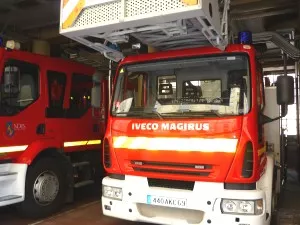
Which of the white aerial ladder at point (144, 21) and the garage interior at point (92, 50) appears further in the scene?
the garage interior at point (92, 50)

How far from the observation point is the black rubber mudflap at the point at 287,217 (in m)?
4.70

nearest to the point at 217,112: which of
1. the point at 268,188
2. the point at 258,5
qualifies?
the point at 268,188

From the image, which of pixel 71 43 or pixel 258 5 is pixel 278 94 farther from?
pixel 71 43

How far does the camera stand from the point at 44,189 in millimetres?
4988

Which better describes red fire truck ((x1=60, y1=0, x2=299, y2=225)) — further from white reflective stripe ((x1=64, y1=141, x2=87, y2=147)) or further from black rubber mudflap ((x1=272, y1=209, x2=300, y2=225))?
white reflective stripe ((x1=64, y1=141, x2=87, y2=147))

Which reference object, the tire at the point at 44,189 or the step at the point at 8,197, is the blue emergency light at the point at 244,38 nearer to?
the tire at the point at 44,189

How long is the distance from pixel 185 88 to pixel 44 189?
2.64m

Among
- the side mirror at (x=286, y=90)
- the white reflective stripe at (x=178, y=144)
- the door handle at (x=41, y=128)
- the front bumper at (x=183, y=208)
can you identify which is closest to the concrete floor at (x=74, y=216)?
the front bumper at (x=183, y=208)

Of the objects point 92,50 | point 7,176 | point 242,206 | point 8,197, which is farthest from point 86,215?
point 92,50

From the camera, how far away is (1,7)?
682cm

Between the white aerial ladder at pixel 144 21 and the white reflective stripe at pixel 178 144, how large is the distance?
3.42 feet

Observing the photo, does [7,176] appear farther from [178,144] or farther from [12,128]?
[178,144]

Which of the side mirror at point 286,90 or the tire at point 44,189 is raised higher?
the side mirror at point 286,90

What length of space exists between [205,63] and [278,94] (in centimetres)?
85
